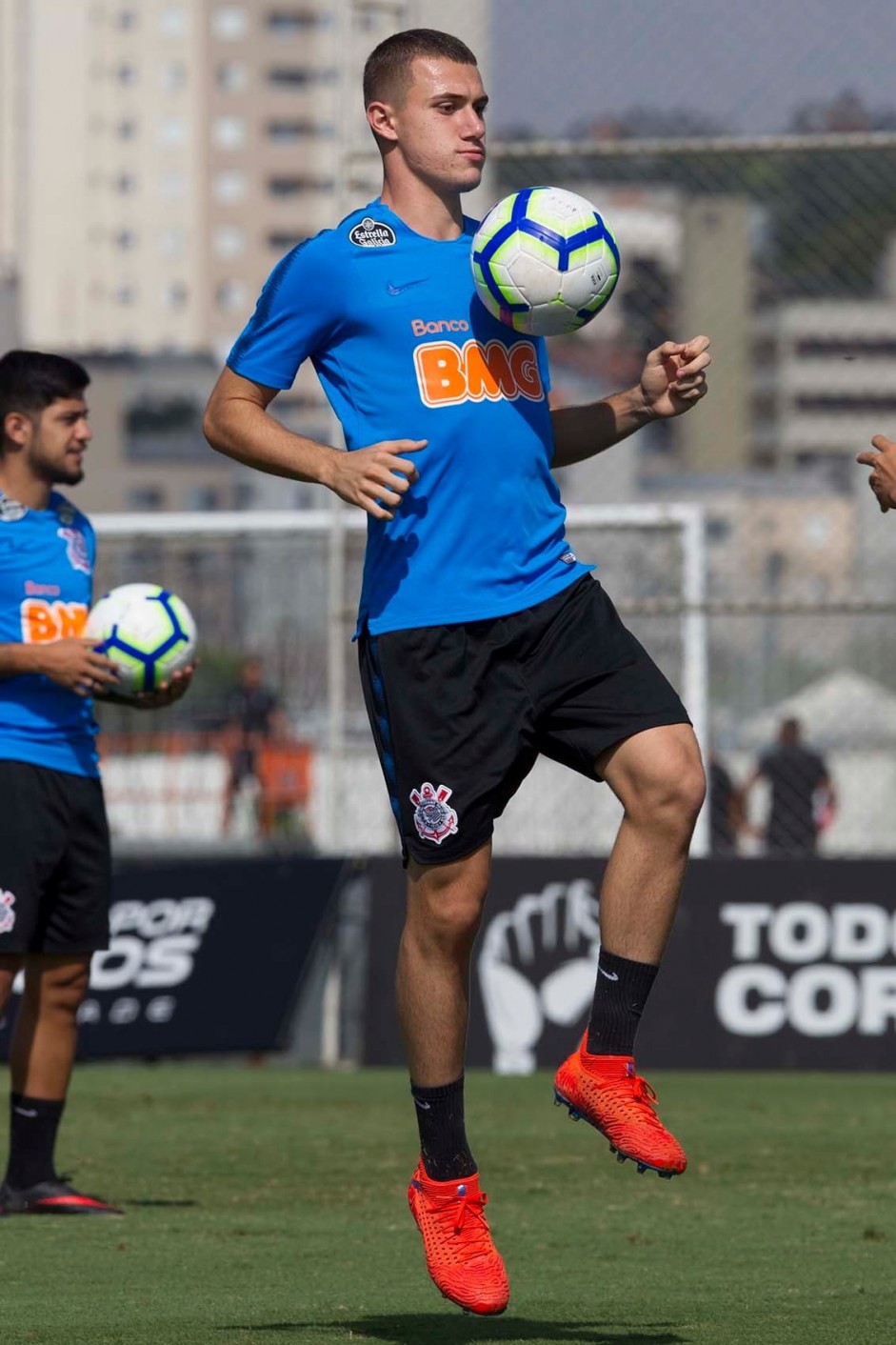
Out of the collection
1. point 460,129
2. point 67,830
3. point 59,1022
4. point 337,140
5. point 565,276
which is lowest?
point 59,1022

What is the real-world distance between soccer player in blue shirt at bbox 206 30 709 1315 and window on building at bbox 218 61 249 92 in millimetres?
125789

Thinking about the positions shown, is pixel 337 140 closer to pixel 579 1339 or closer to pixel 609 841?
pixel 609 841

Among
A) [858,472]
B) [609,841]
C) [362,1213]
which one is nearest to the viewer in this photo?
[362,1213]

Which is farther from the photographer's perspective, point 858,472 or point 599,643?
point 858,472

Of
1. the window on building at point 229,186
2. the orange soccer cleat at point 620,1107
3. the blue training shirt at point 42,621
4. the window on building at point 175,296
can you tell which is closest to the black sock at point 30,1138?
the blue training shirt at point 42,621

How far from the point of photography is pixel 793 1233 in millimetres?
6090

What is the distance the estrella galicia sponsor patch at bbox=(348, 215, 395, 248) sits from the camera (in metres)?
4.82

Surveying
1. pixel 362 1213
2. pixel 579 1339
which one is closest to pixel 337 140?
pixel 362 1213

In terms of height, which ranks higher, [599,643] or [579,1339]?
[599,643]

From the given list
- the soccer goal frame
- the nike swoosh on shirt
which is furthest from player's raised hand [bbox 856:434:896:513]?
the soccer goal frame

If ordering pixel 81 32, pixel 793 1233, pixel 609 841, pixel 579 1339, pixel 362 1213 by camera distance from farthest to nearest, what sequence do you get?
pixel 81 32
pixel 609 841
pixel 362 1213
pixel 793 1233
pixel 579 1339

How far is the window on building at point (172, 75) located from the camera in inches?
4993

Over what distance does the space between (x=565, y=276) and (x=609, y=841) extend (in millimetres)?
7978

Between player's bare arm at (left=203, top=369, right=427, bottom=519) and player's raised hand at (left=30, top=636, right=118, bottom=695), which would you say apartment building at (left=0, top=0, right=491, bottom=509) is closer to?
player's raised hand at (left=30, top=636, right=118, bottom=695)
